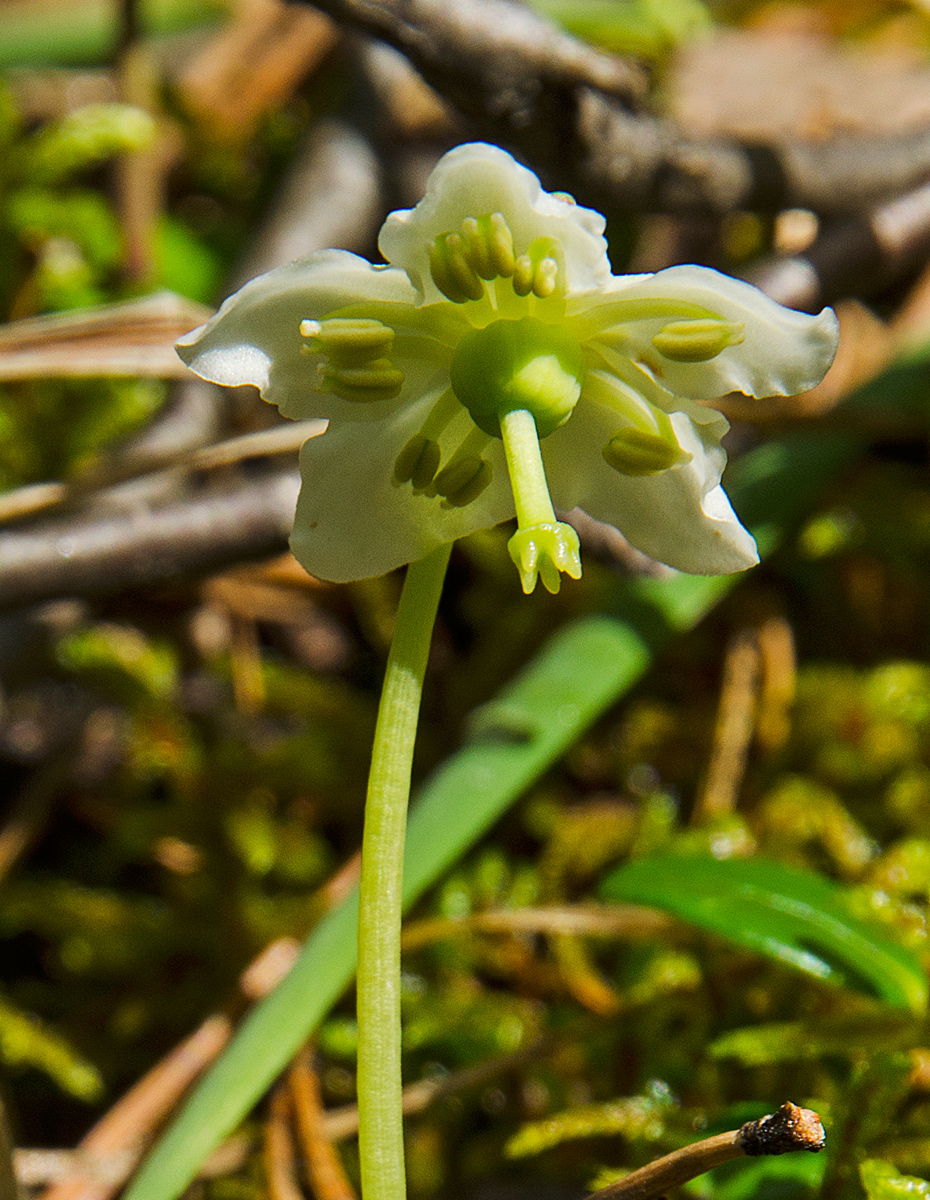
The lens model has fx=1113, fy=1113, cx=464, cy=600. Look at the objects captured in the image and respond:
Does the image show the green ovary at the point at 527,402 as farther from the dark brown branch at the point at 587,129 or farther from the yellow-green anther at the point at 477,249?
the dark brown branch at the point at 587,129

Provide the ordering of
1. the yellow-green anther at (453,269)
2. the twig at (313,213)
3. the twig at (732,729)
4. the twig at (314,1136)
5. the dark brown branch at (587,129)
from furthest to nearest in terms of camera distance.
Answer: the twig at (313,213)
the twig at (732,729)
the dark brown branch at (587,129)
the twig at (314,1136)
the yellow-green anther at (453,269)

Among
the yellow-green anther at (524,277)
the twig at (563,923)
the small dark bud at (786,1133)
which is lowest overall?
the twig at (563,923)

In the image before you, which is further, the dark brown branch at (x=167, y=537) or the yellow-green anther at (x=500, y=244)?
the dark brown branch at (x=167, y=537)

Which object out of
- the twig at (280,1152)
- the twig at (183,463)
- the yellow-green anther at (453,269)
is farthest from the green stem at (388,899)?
the twig at (183,463)

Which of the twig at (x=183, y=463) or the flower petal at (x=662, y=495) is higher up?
the flower petal at (x=662, y=495)

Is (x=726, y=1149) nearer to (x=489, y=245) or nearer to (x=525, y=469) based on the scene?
(x=525, y=469)

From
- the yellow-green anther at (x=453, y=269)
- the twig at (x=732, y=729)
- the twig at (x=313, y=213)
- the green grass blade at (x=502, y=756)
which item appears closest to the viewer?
the yellow-green anther at (x=453, y=269)
